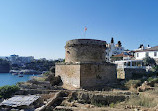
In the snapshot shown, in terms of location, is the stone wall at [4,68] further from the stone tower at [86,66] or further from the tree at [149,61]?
the tree at [149,61]

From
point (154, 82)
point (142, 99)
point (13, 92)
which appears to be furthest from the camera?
point (154, 82)

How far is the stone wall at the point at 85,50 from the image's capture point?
1456 centimetres

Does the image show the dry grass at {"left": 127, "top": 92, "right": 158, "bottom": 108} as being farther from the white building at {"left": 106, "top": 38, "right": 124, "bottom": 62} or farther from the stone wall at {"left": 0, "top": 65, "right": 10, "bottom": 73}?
the stone wall at {"left": 0, "top": 65, "right": 10, "bottom": 73}

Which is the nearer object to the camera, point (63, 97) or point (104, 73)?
point (63, 97)

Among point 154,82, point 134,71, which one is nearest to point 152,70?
point 134,71

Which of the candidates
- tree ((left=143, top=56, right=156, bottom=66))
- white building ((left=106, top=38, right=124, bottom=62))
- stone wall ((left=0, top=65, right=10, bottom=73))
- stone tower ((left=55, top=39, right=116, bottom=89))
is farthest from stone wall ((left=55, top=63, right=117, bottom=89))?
stone wall ((left=0, top=65, right=10, bottom=73))

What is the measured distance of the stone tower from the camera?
1352 cm

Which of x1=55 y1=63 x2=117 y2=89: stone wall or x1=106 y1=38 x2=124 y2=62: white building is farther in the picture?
x1=106 y1=38 x2=124 y2=62: white building

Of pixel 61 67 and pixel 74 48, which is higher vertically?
pixel 74 48

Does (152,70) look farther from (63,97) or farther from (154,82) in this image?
(63,97)

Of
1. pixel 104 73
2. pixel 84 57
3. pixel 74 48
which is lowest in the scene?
pixel 104 73

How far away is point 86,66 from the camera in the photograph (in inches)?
536

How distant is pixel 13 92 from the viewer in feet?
35.7

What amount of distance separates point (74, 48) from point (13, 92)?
7015mm
